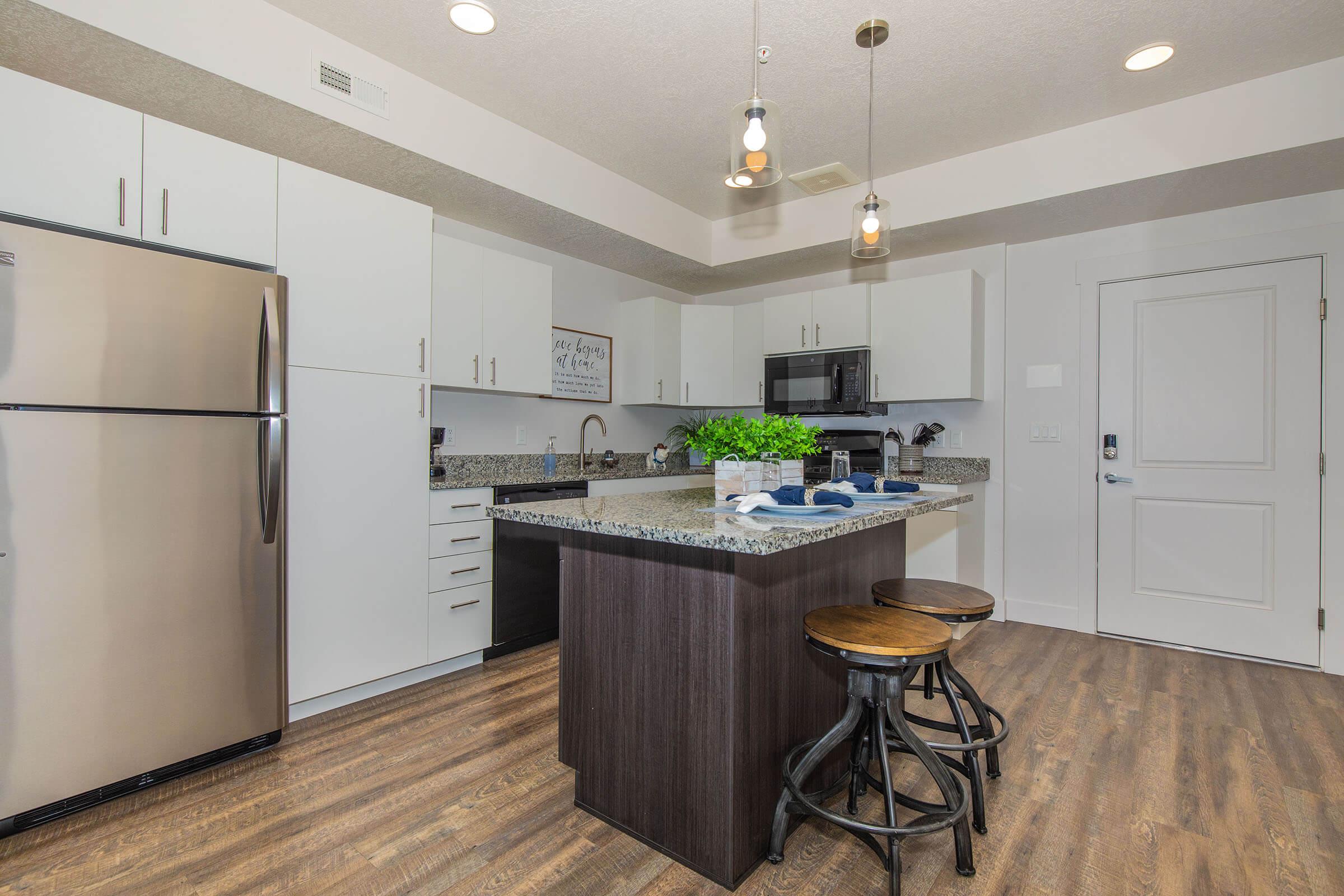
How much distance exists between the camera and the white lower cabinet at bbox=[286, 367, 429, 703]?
93.3 inches

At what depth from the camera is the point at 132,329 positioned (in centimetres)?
189

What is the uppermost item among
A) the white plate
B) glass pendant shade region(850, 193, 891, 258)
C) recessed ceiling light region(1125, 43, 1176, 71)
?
recessed ceiling light region(1125, 43, 1176, 71)

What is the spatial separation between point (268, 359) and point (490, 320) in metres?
1.34

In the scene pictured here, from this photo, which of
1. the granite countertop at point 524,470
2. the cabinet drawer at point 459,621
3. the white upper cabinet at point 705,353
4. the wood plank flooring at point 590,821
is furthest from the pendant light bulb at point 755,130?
the white upper cabinet at point 705,353

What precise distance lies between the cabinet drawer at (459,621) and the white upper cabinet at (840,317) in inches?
105

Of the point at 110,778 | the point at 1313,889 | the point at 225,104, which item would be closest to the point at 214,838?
the point at 110,778

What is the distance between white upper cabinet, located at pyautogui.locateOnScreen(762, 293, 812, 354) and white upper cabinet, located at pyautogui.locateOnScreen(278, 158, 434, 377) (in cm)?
245

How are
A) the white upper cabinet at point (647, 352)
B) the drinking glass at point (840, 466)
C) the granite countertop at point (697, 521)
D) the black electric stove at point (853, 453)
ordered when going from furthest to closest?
1. the white upper cabinet at point (647, 352)
2. the black electric stove at point (853, 453)
3. the drinking glass at point (840, 466)
4. the granite countertop at point (697, 521)

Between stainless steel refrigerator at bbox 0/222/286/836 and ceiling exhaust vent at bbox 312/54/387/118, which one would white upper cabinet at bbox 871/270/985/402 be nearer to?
ceiling exhaust vent at bbox 312/54/387/118

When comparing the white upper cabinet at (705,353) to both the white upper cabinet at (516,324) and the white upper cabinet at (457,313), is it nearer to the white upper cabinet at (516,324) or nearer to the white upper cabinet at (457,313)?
the white upper cabinet at (516,324)

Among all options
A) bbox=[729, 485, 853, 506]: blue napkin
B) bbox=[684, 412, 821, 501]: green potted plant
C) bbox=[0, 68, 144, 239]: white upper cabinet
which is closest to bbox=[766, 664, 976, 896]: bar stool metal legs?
bbox=[729, 485, 853, 506]: blue napkin

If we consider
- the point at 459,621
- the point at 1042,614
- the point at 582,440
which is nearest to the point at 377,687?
the point at 459,621

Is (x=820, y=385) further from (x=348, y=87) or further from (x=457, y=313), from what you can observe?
(x=348, y=87)

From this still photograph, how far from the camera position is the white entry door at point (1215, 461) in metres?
3.11
